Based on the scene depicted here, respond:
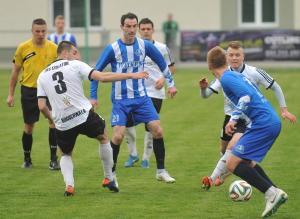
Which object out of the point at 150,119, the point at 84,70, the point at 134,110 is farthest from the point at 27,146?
the point at 84,70

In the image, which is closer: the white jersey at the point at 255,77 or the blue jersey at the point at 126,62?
the white jersey at the point at 255,77

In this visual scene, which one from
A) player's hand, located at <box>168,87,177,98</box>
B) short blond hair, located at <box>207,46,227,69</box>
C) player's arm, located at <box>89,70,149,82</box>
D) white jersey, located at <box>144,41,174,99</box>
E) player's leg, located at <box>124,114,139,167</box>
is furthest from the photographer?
white jersey, located at <box>144,41,174,99</box>

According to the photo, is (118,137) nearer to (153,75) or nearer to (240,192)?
(240,192)

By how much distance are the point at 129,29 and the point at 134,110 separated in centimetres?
103

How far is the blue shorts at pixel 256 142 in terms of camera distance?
9695mm

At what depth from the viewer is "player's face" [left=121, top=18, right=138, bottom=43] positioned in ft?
38.8

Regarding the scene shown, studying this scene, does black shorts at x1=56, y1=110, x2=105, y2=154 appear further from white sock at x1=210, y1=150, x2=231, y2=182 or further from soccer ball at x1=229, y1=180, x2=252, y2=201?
soccer ball at x1=229, y1=180, x2=252, y2=201

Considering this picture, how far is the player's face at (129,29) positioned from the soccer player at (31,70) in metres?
1.92

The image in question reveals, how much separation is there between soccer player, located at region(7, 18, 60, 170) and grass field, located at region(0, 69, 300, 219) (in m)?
0.36

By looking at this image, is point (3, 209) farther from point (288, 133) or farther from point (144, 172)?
point (288, 133)

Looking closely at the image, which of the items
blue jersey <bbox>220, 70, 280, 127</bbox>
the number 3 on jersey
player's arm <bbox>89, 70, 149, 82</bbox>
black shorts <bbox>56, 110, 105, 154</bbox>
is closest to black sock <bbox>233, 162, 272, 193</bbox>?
blue jersey <bbox>220, 70, 280, 127</bbox>

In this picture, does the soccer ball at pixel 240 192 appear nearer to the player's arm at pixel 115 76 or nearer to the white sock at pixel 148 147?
the player's arm at pixel 115 76

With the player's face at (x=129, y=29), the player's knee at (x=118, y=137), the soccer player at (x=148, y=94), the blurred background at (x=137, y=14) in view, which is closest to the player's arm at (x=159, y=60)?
the player's face at (x=129, y=29)

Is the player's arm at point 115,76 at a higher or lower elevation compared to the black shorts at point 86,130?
higher
